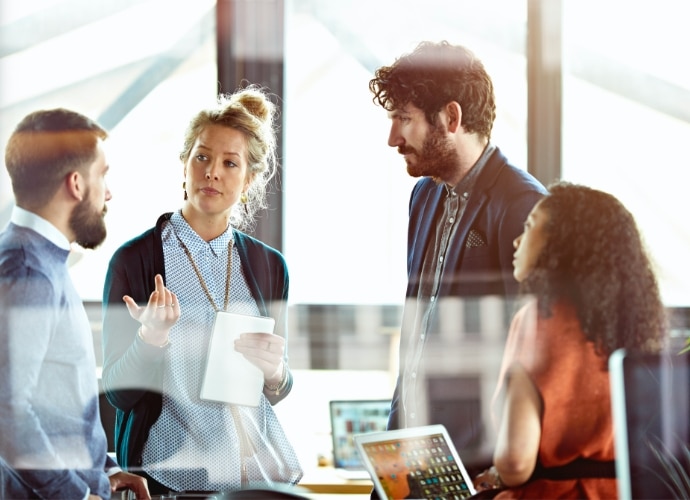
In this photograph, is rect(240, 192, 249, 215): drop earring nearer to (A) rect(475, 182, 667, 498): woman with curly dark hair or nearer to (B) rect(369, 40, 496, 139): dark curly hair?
(B) rect(369, 40, 496, 139): dark curly hair

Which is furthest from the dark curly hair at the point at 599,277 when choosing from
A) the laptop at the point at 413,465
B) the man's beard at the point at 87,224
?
the man's beard at the point at 87,224

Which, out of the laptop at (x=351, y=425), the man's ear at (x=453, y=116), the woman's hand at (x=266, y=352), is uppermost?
the man's ear at (x=453, y=116)

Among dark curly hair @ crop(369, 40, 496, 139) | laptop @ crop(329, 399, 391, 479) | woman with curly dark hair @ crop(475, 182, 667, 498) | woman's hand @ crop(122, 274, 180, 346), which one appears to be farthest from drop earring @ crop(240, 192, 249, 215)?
woman with curly dark hair @ crop(475, 182, 667, 498)

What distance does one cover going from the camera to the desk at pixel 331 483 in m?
1.83

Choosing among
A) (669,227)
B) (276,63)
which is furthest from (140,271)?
(669,227)

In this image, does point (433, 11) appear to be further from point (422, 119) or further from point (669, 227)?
point (669, 227)

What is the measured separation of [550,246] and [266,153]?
2.18 ft

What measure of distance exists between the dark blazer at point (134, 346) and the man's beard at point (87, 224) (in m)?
0.06

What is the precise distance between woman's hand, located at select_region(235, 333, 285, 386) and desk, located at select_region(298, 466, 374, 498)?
23cm

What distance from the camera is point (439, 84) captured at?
1806mm

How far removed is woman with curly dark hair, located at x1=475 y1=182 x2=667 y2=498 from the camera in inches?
65.1

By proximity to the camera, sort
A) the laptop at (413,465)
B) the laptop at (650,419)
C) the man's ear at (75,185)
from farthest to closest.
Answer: the man's ear at (75,185) < the laptop at (413,465) < the laptop at (650,419)

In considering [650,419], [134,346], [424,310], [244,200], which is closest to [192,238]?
[244,200]

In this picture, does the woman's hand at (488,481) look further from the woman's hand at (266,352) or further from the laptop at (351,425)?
A: the woman's hand at (266,352)
